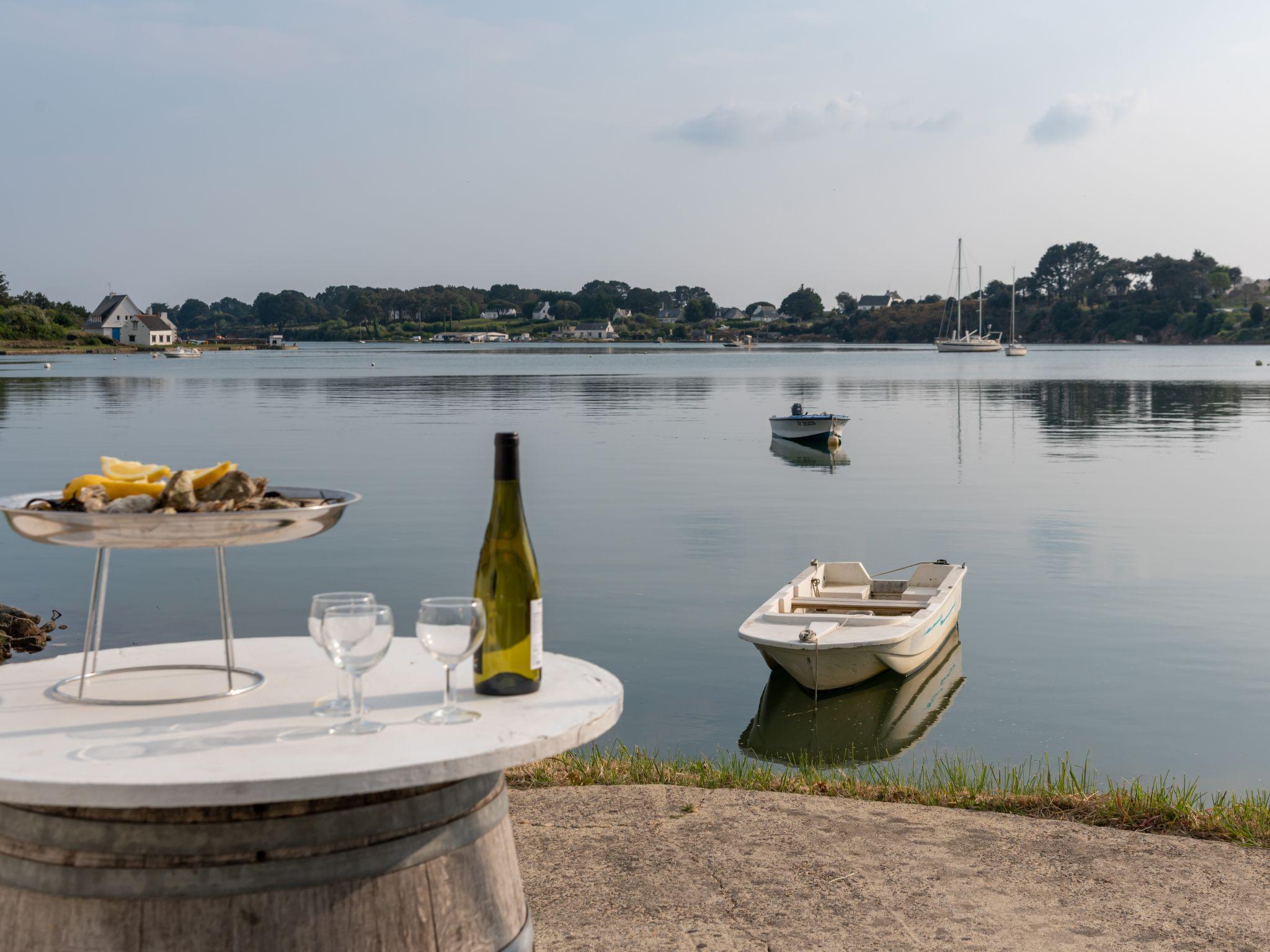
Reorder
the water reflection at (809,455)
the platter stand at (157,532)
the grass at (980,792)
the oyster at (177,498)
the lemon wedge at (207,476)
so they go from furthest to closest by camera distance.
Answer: the water reflection at (809,455) → the grass at (980,792) → the lemon wedge at (207,476) → the oyster at (177,498) → the platter stand at (157,532)

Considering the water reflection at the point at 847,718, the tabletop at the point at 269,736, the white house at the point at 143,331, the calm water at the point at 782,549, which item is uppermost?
the white house at the point at 143,331

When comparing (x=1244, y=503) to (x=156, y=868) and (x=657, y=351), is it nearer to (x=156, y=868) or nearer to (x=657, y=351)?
(x=156, y=868)

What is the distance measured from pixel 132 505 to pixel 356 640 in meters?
0.66

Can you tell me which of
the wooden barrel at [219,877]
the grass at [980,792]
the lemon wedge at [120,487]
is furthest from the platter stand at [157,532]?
the grass at [980,792]

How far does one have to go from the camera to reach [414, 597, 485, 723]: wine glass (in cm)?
267

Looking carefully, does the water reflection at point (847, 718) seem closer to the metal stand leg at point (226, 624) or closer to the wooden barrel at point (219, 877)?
the metal stand leg at point (226, 624)

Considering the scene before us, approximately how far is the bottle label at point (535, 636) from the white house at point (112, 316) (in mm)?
171008

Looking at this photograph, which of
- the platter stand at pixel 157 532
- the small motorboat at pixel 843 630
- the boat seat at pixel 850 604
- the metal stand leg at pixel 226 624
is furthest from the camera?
the boat seat at pixel 850 604

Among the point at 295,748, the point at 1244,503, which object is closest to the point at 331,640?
the point at 295,748

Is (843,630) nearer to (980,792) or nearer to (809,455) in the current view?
(980,792)

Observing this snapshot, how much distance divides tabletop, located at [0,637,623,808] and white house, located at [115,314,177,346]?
169462 mm

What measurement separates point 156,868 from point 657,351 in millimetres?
186615

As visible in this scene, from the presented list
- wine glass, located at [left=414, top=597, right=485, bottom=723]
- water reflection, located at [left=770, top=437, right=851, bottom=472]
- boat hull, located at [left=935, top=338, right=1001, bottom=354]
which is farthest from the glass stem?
boat hull, located at [left=935, top=338, right=1001, bottom=354]

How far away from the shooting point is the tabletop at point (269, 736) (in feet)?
7.67
